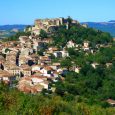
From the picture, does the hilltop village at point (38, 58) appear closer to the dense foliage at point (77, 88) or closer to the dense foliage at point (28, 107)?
the dense foliage at point (77, 88)

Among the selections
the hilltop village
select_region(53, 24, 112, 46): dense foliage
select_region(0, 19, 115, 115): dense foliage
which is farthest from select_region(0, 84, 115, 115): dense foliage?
select_region(53, 24, 112, 46): dense foliage

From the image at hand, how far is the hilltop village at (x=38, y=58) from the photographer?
31986 millimetres

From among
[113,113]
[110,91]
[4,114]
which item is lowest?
[110,91]

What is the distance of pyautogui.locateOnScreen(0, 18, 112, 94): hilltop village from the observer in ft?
105

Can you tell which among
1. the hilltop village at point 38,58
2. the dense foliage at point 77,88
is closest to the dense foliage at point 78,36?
the dense foliage at point 77,88

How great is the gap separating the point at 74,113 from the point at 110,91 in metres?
16.2

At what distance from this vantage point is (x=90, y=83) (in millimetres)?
31422

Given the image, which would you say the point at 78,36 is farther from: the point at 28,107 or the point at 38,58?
the point at 28,107

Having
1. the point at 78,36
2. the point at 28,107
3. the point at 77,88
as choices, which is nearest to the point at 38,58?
the point at 78,36

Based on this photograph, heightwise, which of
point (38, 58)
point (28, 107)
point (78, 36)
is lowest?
point (38, 58)

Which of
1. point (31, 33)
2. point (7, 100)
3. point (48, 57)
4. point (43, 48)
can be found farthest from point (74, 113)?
point (31, 33)

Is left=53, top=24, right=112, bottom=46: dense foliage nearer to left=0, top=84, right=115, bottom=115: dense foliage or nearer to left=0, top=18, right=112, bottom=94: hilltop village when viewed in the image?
left=0, top=18, right=112, bottom=94: hilltop village

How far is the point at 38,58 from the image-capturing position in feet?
129

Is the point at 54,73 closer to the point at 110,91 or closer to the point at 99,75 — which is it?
the point at 99,75
